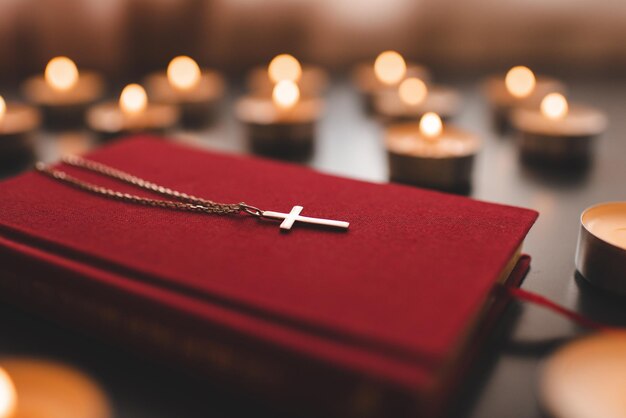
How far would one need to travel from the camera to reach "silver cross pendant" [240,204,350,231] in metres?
0.60

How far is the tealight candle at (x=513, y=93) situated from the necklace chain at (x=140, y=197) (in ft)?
2.18

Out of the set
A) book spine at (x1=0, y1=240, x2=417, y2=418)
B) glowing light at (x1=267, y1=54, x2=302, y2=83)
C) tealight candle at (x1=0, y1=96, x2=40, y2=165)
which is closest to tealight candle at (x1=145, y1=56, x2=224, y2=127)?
glowing light at (x1=267, y1=54, x2=302, y2=83)

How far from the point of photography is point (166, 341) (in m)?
0.51

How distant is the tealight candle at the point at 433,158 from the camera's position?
857 millimetres

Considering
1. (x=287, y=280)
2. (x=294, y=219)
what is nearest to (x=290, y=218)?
(x=294, y=219)

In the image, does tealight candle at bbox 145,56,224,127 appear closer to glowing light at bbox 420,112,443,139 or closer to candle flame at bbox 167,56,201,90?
candle flame at bbox 167,56,201,90

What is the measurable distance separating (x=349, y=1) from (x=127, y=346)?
1.24 meters

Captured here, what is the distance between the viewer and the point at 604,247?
60cm

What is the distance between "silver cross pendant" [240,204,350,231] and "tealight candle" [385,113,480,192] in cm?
28

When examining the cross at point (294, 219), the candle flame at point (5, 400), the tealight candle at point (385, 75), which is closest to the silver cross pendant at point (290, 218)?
the cross at point (294, 219)

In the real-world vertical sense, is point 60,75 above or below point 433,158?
above

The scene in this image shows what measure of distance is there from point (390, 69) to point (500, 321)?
2.91 ft

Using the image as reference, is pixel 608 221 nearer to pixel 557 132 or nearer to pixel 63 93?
pixel 557 132

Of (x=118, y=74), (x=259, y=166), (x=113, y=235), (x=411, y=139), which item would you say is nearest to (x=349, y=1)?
(x=118, y=74)
